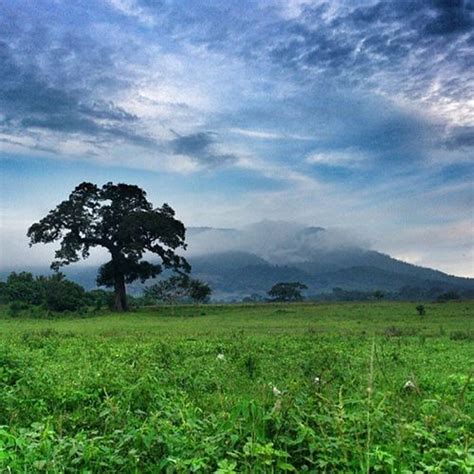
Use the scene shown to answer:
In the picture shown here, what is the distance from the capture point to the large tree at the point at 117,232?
55562 mm

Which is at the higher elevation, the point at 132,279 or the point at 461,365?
the point at 132,279

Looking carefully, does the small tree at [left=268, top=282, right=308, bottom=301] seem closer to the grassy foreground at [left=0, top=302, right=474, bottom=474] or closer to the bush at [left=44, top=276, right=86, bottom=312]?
the bush at [left=44, top=276, right=86, bottom=312]

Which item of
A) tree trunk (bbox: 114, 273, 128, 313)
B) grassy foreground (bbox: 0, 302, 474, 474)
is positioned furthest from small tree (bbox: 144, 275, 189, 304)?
grassy foreground (bbox: 0, 302, 474, 474)

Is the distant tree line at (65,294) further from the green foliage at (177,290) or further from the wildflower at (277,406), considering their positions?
the wildflower at (277,406)

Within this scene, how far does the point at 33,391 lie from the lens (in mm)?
8891

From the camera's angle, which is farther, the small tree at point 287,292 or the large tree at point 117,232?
the small tree at point 287,292

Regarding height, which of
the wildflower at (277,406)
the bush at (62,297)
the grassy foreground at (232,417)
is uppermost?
the bush at (62,297)

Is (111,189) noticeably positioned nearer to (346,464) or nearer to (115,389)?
(115,389)

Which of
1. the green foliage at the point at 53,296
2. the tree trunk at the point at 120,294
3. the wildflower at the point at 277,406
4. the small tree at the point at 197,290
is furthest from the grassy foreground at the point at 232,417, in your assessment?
the small tree at the point at 197,290

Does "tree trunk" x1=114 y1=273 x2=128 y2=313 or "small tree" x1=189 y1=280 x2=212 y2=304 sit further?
"small tree" x1=189 y1=280 x2=212 y2=304

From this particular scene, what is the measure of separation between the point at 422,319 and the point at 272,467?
3406 centimetres

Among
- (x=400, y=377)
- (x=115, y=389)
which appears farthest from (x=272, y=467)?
(x=400, y=377)

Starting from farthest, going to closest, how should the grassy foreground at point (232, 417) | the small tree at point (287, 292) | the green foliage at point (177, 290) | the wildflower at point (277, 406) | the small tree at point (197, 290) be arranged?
the small tree at point (287, 292), the small tree at point (197, 290), the green foliage at point (177, 290), the grassy foreground at point (232, 417), the wildflower at point (277, 406)

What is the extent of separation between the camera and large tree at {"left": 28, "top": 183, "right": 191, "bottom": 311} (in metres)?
55.6
